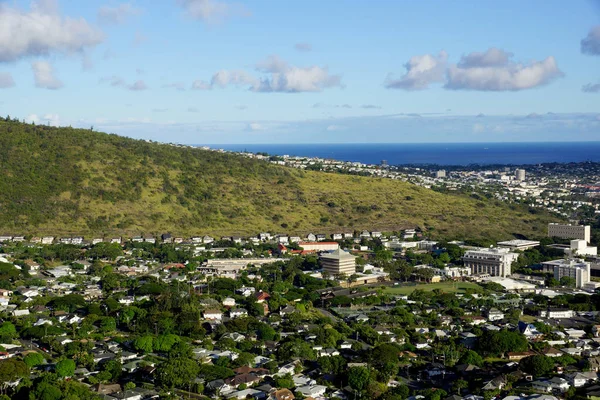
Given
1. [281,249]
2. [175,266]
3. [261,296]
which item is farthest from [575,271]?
[175,266]

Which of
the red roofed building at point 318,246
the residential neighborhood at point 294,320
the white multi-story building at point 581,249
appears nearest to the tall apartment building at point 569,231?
the white multi-story building at point 581,249

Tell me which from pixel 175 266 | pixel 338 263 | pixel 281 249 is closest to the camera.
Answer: pixel 338 263

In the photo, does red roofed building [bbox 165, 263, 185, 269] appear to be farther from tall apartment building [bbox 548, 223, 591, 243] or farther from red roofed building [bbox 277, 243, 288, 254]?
tall apartment building [bbox 548, 223, 591, 243]

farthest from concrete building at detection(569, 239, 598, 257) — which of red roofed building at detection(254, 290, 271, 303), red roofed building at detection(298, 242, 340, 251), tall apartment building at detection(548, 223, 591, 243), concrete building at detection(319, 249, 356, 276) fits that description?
red roofed building at detection(254, 290, 271, 303)

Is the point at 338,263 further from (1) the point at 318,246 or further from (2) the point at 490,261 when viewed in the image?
(2) the point at 490,261

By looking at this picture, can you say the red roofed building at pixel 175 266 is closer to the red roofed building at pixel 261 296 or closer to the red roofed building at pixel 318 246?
the red roofed building at pixel 261 296

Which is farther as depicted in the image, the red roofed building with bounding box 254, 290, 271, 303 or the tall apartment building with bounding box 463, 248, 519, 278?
the tall apartment building with bounding box 463, 248, 519, 278
